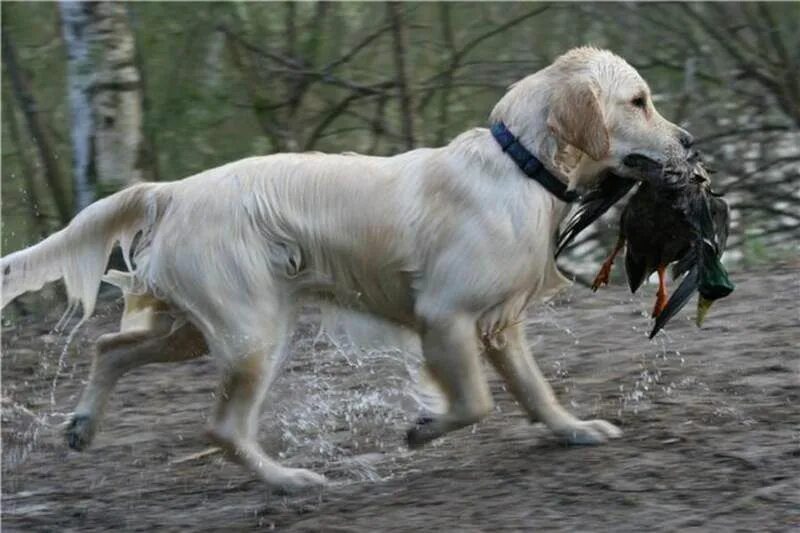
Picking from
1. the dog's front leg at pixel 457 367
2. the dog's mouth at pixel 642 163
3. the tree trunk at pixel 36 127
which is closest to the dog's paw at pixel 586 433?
the dog's front leg at pixel 457 367

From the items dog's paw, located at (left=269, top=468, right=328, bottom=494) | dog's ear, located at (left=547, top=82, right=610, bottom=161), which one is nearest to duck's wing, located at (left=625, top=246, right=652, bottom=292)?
dog's ear, located at (left=547, top=82, right=610, bottom=161)

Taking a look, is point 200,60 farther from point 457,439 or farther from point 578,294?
point 457,439

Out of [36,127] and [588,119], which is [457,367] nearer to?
[588,119]

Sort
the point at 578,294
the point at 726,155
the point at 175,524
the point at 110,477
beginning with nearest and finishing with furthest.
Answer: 1. the point at 175,524
2. the point at 110,477
3. the point at 578,294
4. the point at 726,155

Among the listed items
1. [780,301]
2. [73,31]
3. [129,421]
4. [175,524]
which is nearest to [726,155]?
[780,301]

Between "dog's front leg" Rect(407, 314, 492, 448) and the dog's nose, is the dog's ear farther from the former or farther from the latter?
"dog's front leg" Rect(407, 314, 492, 448)

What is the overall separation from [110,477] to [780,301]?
12.0 feet

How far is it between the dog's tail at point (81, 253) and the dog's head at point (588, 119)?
1.53 m

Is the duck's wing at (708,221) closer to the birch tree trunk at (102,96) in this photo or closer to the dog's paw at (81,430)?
the dog's paw at (81,430)

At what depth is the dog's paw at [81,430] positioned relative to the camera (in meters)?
5.91

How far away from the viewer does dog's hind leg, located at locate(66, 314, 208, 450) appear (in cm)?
590

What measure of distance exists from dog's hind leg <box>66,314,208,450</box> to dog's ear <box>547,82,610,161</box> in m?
1.67

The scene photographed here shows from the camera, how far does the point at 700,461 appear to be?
5.36 metres

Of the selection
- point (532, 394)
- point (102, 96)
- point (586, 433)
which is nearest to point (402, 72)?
→ point (102, 96)
